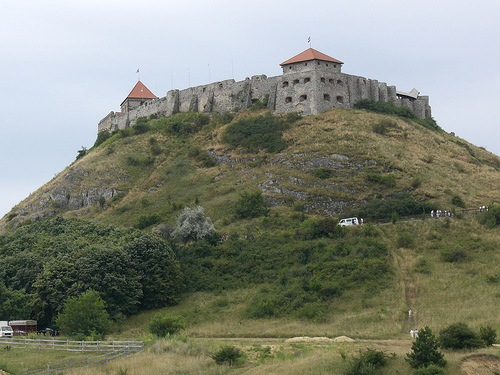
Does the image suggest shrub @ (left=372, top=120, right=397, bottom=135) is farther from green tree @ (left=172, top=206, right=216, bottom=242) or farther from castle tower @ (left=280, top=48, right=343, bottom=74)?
green tree @ (left=172, top=206, right=216, bottom=242)

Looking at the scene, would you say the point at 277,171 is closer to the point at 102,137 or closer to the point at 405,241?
the point at 405,241

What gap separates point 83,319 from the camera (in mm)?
33781

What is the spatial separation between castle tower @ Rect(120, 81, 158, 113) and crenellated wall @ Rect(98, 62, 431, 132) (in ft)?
8.63

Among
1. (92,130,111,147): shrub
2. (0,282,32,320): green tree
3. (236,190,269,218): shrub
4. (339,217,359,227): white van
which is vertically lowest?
(0,282,32,320): green tree

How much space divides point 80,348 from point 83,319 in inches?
243

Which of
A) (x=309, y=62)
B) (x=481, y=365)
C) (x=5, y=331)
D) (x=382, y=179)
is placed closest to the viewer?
(x=481, y=365)

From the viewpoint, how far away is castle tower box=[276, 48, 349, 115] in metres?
67.1

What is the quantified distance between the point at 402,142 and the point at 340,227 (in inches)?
747

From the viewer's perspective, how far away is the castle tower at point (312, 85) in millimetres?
67125

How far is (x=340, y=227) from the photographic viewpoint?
47.7 m

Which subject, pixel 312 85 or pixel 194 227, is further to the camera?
pixel 312 85

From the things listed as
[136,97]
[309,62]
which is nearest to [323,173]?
[309,62]

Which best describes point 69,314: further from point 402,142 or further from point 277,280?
point 402,142

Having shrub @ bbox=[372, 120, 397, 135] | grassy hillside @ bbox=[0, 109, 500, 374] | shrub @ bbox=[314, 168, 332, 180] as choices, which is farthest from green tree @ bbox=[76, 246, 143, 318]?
shrub @ bbox=[372, 120, 397, 135]
